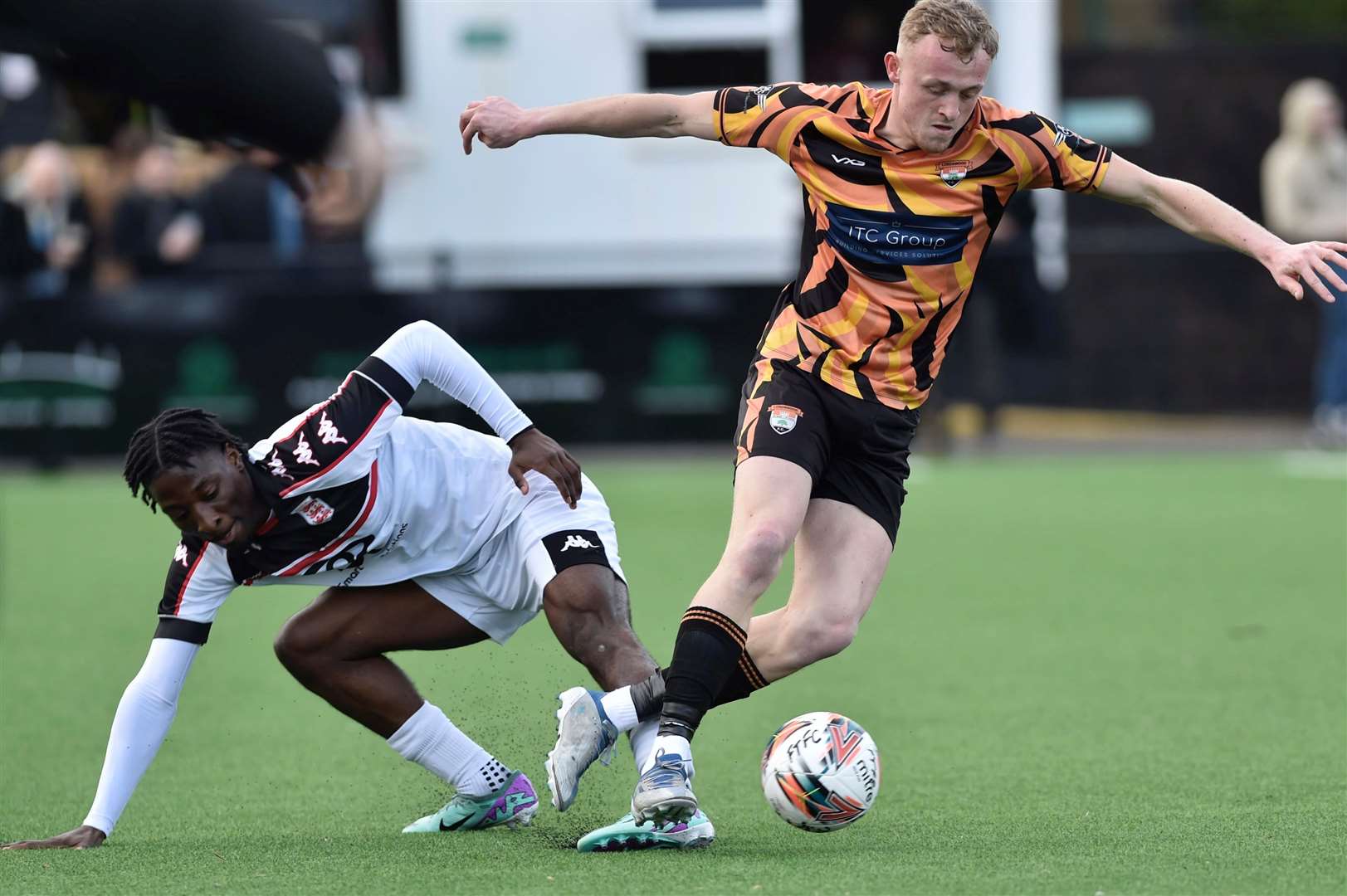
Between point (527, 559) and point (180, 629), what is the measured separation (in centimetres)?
90

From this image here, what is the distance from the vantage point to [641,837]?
520cm

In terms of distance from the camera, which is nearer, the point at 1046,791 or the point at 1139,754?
the point at 1046,791

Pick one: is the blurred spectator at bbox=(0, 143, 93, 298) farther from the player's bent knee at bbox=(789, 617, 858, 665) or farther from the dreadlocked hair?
the player's bent knee at bbox=(789, 617, 858, 665)

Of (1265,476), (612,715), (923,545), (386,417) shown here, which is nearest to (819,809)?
(612,715)

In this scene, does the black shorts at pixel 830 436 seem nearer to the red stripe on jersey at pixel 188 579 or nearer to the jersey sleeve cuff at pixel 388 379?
the jersey sleeve cuff at pixel 388 379

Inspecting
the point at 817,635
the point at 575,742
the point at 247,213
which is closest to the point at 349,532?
the point at 575,742

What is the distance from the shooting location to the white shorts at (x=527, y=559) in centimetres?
563

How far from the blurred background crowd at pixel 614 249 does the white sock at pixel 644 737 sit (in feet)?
33.4

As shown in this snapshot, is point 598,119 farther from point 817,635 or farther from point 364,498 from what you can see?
point 817,635

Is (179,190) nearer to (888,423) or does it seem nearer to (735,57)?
(735,57)

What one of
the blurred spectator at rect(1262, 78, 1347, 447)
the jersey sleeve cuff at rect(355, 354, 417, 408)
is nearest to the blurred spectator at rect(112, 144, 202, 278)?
the blurred spectator at rect(1262, 78, 1347, 447)

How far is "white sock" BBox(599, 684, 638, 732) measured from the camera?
5.32m

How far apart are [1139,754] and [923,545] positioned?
549 centimetres

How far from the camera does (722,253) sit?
16.7m
